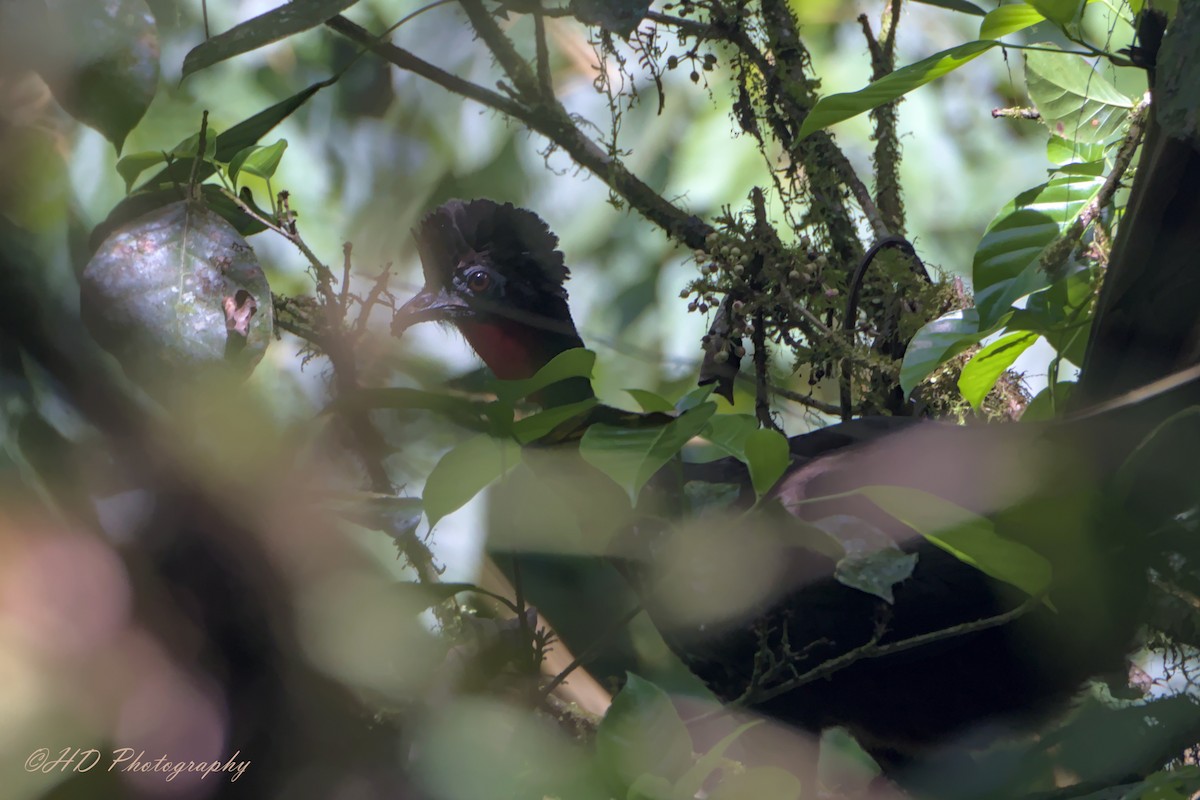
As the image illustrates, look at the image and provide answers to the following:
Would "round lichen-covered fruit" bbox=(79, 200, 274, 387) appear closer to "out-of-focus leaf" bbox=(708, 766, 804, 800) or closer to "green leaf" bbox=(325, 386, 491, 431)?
"green leaf" bbox=(325, 386, 491, 431)

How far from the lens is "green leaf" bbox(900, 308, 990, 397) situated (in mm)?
1086

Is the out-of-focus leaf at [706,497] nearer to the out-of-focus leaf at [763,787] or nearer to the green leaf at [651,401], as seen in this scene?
the green leaf at [651,401]

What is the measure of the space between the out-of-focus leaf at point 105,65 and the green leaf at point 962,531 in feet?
2.48

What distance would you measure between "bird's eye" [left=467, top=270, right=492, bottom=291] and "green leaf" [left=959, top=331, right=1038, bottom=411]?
767mm

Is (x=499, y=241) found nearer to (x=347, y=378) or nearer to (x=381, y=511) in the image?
(x=347, y=378)

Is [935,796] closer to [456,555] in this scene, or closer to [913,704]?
[913,704]

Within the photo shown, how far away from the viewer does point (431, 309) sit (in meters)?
1.42

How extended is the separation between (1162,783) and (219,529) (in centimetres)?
73

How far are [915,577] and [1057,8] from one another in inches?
23.3

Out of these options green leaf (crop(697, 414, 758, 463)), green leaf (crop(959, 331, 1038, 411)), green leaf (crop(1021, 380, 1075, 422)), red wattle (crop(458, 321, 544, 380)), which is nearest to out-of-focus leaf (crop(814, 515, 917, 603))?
green leaf (crop(697, 414, 758, 463))

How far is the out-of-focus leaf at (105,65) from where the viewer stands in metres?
0.88

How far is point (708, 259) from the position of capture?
124cm

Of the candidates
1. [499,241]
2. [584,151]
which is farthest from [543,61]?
[499,241]

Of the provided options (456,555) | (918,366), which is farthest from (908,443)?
(456,555)
